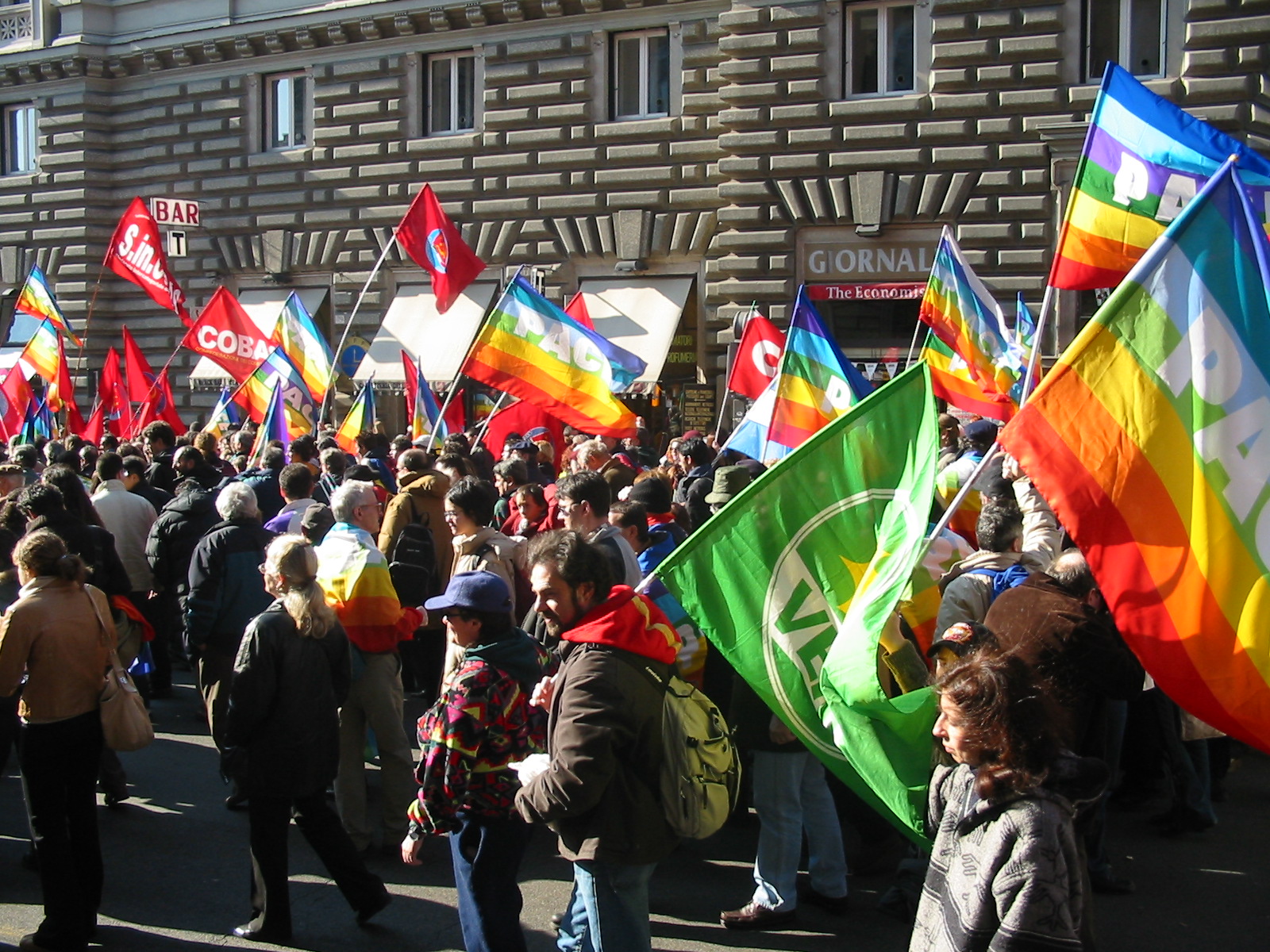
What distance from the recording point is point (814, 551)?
3.98 m

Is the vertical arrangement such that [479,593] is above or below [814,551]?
below

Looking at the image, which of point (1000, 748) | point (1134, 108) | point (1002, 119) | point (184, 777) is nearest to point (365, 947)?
point (184, 777)

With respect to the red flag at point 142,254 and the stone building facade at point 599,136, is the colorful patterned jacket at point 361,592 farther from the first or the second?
the stone building facade at point 599,136

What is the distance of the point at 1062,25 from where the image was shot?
1545 cm

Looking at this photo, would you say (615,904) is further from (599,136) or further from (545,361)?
(599,136)

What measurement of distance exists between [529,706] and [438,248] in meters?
8.40

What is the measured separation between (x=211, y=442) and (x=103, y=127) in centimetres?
1366

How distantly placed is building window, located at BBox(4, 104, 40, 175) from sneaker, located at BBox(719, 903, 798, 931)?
21.6 m

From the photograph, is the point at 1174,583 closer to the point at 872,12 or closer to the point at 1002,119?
the point at 1002,119

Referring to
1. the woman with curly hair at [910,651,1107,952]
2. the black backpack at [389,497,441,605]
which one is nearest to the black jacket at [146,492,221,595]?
the black backpack at [389,497,441,605]

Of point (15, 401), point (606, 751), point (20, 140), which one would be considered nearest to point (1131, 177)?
point (606, 751)

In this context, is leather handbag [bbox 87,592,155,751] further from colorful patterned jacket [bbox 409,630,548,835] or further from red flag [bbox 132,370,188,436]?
red flag [bbox 132,370,188,436]

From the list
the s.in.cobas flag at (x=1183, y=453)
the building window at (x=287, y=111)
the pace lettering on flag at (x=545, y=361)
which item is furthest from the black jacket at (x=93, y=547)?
the building window at (x=287, y=111)

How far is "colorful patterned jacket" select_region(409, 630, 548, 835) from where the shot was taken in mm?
4012
